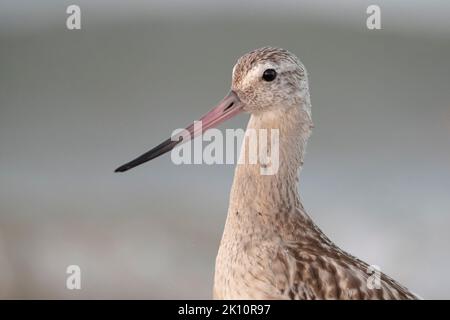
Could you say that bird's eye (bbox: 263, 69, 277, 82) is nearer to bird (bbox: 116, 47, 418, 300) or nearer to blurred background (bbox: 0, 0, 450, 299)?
bird (bbox: 116, 47, 418, 300)

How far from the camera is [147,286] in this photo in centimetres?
606

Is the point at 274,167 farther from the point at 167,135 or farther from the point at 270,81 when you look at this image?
the point at 167,135

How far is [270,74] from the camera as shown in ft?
10.3

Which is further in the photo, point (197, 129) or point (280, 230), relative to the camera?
point (197, 129)

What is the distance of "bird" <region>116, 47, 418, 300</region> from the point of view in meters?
2.91

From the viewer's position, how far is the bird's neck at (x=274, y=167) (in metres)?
3.12

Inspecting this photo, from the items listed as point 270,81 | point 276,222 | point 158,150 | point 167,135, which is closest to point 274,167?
point 276,222

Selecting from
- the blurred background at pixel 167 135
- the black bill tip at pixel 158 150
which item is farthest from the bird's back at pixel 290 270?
the blurred background at pixel 167 135

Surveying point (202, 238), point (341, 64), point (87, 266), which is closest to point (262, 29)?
point (341, 64)

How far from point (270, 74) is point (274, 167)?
0.32 meters

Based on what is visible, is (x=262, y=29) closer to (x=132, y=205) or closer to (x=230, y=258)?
(x=132, y=205)

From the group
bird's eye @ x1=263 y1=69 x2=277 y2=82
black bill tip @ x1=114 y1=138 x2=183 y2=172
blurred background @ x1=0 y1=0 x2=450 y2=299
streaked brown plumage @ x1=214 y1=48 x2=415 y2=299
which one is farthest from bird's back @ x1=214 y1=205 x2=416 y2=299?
blurred background @ x1=0 y1=0 x2=450 y2=299

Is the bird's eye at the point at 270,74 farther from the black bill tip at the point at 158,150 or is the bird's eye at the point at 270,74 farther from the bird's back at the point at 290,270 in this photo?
the bird's back at the point at 290,270
